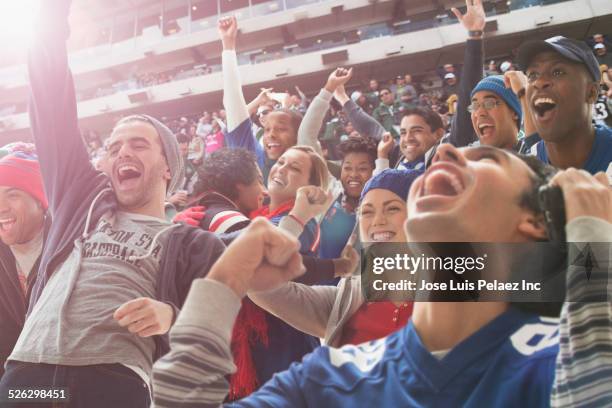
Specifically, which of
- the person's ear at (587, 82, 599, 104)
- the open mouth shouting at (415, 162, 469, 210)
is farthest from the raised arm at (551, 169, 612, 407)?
the person's ear at (587, 82, 599, 104)

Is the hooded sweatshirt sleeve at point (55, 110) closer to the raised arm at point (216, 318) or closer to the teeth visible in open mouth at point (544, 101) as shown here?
the raised arm at point (216, 318)

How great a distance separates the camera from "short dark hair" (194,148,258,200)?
0.95 metres

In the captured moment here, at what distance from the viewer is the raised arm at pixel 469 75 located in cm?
90

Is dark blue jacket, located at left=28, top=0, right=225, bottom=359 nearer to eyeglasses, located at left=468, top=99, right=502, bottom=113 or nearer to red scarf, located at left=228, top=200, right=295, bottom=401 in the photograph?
red scarf, located at left=228, top=200, right=295, bottom=401

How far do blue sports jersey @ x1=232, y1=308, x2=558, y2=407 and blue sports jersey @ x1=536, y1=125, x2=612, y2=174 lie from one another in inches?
16.5

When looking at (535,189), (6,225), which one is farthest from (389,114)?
(6,225)

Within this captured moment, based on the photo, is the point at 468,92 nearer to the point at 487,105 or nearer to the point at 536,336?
the point at 487,105

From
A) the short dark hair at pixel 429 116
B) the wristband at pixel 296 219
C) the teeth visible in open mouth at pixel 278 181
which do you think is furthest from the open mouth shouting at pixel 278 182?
the short dark hair at pixel 429 116

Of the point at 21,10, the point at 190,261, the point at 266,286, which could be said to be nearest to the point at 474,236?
the point at 266,286

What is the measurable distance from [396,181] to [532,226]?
280 mm

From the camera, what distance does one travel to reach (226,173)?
96 centimetres

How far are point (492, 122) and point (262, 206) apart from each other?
1.74 feet

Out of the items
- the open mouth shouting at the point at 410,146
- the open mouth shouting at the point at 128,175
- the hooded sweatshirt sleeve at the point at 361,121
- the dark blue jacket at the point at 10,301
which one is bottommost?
the dark blue jacket at the point at 10,301

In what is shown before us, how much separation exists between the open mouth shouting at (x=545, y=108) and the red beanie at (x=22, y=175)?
3.62 ft
